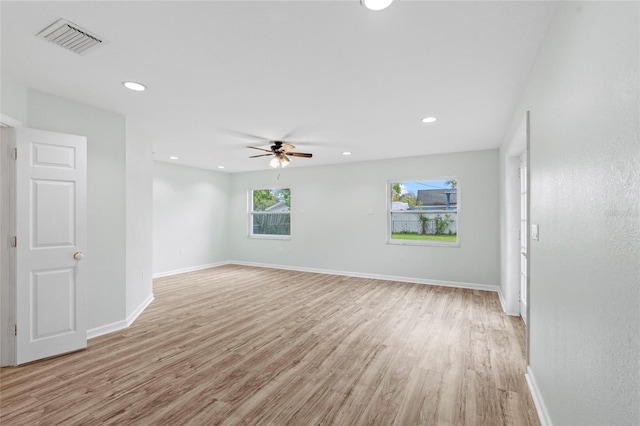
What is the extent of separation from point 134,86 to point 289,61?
155 cm

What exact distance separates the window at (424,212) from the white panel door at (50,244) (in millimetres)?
5073

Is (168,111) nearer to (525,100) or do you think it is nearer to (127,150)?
(127,150)

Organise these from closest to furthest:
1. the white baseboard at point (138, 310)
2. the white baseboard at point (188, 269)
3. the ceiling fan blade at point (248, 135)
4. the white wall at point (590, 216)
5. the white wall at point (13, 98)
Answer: the white wall at point (590, 216), the white wall at point (13, 98), the white baseboard at point (138, 310), the ceiling fan blade at point (248, 135), the white baseboard at point (188, 269)

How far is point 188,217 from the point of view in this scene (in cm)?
704

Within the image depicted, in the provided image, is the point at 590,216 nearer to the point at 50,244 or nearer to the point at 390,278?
the point at 50,244

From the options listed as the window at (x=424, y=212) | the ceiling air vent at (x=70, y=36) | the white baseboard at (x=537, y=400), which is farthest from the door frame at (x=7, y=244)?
the window at (x=424, y=212)

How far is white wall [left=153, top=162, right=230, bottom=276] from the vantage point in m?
6.42

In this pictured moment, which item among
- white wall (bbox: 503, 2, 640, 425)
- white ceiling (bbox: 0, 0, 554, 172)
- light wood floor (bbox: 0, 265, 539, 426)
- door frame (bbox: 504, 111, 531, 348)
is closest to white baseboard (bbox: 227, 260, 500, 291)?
light wood floor (bbox: 0, 265, 539, 426)

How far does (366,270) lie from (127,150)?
15.8ft

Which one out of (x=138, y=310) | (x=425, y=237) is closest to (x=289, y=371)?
(x=138, y=310)

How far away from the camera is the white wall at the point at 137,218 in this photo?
3.66m

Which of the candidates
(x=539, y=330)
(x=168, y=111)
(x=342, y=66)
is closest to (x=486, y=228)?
(x=539, y=330)

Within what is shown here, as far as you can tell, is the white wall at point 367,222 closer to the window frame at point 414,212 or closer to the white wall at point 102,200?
the window frame at point 414,212

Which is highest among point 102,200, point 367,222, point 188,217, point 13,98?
point 13,98
